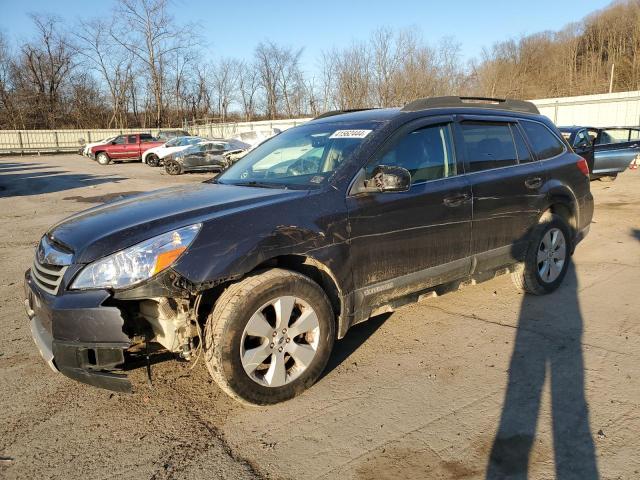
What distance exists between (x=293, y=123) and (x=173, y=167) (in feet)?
56.6

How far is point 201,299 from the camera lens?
3.04m

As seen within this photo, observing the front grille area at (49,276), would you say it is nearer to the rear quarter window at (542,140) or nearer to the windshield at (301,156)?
the windshield at (301,156)

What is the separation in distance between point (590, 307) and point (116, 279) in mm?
4098

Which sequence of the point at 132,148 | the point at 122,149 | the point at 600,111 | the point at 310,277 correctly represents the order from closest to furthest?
the point at 310,277
the point at 600,111
the point at 122,149
the point at 132,148

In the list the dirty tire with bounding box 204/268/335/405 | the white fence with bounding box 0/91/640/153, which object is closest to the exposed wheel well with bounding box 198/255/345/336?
the dirty tire with bounding box 204/268/335/405

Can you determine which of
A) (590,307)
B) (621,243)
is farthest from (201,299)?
(621,243)

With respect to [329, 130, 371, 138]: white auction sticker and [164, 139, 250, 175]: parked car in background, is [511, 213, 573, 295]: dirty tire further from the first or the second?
[164, 139, 250, 175]: parked car in background

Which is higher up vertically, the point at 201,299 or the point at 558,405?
the point at 201,299

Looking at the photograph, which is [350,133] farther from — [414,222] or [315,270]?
[315,270]

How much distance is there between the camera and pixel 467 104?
4438 mm

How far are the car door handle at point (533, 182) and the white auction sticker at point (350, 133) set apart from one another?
1.76 metres

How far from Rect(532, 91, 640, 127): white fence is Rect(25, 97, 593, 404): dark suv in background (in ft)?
84.2

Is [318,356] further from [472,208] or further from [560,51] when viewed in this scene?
[560,51]

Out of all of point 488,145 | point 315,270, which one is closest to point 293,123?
point 488,145
